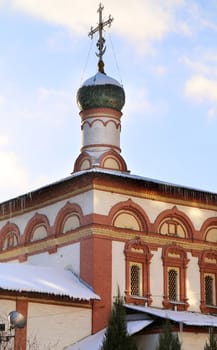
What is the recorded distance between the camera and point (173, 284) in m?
20.8

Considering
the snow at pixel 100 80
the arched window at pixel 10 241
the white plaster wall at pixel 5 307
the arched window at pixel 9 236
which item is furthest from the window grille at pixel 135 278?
the snow at pixel 100 80

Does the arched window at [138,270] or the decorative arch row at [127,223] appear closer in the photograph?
the arched window at [138,270]

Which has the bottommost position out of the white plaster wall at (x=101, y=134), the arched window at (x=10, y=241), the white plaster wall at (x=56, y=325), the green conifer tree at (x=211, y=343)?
the green conifer tree at (x=211, y=343)

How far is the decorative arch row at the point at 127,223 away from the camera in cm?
2030

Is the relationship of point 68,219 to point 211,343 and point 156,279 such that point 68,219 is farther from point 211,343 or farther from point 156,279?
point 211,343

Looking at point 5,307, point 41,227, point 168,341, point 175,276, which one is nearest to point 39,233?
point 41,227

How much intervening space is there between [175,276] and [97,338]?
3.46 m

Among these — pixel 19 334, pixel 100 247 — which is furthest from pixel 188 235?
pixel 19 334

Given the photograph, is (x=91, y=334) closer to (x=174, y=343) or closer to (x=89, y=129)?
(x=174, y=343)

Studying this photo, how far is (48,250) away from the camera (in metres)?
21.2

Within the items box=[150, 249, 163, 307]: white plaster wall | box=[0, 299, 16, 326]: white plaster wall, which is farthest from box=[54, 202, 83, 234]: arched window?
box=[0, 299, 16, 326]: white plaster wall

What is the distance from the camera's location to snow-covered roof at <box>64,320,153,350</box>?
17.6m

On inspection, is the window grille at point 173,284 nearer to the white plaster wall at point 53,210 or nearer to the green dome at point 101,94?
the white plaster wall at point 53,210

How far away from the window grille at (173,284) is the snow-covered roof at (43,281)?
260 cm
